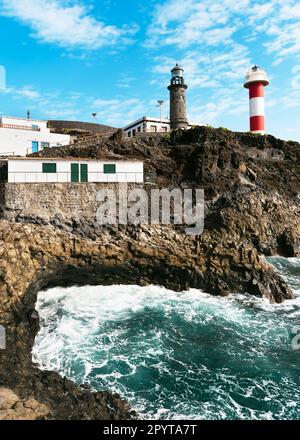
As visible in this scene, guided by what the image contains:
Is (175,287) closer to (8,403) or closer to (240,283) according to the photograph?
(240,283)

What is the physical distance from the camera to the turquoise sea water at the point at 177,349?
10.8m

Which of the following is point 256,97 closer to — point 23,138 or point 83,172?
point 83,172

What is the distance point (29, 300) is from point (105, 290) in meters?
5.15

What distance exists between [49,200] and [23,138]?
56.9ft

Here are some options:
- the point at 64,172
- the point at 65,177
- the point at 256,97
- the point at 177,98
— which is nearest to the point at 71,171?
the point at 64,172

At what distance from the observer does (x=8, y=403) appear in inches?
348

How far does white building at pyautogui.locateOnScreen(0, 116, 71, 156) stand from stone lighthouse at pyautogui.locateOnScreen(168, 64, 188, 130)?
14765 millimetres

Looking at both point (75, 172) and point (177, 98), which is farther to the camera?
point (177, 98)

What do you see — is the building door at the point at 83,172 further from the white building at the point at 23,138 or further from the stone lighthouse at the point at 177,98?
the stone lighthouse at the point at 177,98

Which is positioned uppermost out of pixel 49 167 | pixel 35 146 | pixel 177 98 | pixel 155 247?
pixel 177 98

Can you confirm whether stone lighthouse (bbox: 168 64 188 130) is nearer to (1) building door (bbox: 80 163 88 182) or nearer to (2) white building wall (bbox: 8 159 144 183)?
(2) white building wall (bbox: 8 159 144 183)

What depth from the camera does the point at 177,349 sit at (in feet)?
45.4

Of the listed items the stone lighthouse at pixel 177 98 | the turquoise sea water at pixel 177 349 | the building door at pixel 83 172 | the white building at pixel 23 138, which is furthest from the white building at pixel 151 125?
the turquoise sea water at pixel 177 349

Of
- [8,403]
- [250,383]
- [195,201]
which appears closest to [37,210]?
[195,201]
